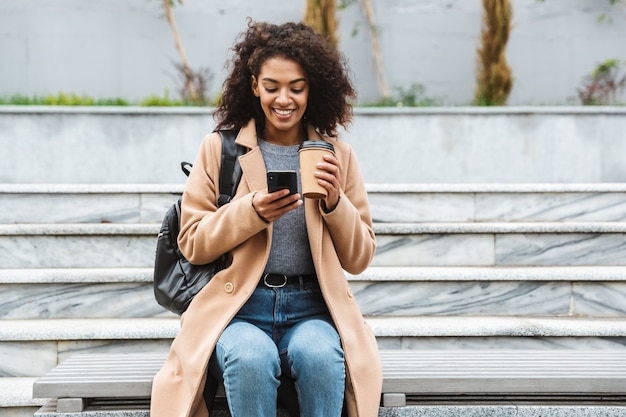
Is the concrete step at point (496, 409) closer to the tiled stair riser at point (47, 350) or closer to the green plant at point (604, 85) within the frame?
the tiled stair riser at point (47, 350)

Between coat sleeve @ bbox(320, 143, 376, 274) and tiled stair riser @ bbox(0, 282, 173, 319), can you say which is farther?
tiled stair riser @ bbox(0, 282, 173, 319)

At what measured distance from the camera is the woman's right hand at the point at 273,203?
195cm

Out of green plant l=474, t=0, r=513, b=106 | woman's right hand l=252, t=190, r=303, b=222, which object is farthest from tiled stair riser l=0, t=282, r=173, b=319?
green plant l=474, t=0, r=513, b=106

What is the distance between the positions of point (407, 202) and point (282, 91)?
1947 millimetres

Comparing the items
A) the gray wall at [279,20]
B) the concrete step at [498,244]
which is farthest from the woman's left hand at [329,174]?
the gray wall at [279,20]

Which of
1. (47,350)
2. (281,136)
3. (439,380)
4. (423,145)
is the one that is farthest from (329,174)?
(423,145)

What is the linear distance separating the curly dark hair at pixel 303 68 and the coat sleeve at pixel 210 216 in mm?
156

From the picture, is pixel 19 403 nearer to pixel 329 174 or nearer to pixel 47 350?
pixel 47 350

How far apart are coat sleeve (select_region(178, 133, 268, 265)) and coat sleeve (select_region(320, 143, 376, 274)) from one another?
0.23 meters

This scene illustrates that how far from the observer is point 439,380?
2252 mm

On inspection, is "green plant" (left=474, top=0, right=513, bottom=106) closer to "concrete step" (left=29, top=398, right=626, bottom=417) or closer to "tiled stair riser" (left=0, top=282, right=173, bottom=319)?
"tiled stair riser" (left=0, top=282, right=173, bottom=319)

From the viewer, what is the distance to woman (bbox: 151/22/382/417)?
6.67ft

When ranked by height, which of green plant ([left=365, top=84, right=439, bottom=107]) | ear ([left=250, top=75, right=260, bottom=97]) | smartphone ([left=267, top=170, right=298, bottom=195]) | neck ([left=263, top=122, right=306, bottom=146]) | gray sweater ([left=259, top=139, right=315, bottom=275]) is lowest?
gray sweater ([left=259, top=139, right=315, bottom=275])

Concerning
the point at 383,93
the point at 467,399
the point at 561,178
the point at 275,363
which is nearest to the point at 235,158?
the point at 275,363
